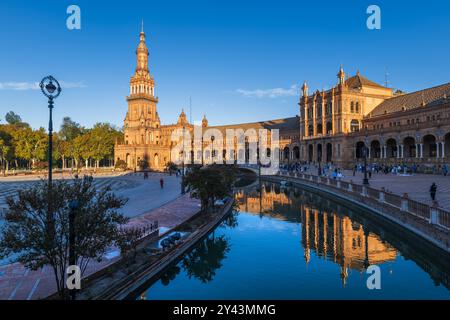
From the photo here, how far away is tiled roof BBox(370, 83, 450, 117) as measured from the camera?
5600 cm

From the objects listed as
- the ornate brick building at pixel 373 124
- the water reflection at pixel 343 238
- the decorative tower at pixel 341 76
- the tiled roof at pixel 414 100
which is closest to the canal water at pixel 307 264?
the water reflection at pixel 343 238

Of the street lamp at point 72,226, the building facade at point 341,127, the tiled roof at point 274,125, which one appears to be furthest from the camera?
the tiled roof at point 274,125

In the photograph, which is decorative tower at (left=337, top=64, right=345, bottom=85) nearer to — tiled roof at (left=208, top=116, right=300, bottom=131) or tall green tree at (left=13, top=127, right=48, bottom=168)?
tiled roof at (left=208, top=116, right=300, bottom=131)

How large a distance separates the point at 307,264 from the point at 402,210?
25.8 ft

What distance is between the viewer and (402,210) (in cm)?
1884

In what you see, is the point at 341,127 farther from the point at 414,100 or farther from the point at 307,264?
the point at 307,264

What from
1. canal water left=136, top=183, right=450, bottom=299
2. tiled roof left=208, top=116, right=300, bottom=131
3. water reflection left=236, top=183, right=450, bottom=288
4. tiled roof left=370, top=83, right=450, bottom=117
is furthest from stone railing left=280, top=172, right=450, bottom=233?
tiled roof left=208, top=116, right=300, bottom=131

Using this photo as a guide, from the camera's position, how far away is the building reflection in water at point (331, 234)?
53.7 ft

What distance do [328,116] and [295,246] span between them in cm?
6037

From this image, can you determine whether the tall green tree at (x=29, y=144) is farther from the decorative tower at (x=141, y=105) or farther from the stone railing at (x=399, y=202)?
the stone railing at (x=399, y=202)

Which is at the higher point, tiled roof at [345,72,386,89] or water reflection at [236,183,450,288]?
tiled roof at [345,72,386,89]

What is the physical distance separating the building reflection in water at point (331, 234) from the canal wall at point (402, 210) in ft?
5.66

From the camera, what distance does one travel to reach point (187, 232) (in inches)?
725
